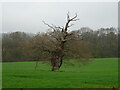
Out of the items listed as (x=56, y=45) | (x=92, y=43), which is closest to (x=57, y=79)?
(x=56, y=45)

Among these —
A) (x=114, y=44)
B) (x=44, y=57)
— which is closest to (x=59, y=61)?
(x=44, y=57)

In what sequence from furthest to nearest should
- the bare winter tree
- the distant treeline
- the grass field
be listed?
the distant treeline, the bare winter tree, the grass field

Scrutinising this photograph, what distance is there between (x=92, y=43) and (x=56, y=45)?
3303 cm

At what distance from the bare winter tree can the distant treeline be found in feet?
58.4

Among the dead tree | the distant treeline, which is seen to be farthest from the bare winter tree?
the distant treeline

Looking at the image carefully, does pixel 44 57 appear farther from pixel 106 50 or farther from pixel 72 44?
pixel 106 50

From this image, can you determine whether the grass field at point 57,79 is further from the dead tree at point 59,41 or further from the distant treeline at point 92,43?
the distant treeline at point 92,43

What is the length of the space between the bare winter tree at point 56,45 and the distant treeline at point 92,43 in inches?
700

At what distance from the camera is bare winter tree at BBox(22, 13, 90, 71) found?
1483 inches

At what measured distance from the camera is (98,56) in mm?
77875

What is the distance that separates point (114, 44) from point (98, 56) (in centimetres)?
683

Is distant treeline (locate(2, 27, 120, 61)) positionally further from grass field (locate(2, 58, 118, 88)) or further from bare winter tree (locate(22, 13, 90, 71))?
grass field (locate(2, 58, 118, 88))

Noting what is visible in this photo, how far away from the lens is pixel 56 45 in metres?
38.1

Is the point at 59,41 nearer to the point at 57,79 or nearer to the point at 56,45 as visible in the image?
the point at 56,45
